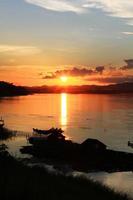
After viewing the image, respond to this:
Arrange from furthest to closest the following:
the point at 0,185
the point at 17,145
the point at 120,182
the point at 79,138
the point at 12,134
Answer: the point at 79,138, the point at 12,134, the point at 17,145, the point at 120,182, the point at 0,185

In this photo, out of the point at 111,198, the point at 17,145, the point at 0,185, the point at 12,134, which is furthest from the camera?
the point at 12,134

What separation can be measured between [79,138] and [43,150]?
142ft

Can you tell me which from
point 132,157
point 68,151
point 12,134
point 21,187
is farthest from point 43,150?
point 21,187

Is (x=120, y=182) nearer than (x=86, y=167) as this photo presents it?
Yes

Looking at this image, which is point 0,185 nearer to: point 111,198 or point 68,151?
point 111,198

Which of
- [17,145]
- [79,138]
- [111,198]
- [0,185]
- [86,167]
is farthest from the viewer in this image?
[79,138]

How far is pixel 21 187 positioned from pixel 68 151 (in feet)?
155

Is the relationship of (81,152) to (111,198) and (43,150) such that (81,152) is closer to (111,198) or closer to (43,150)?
(43,150)

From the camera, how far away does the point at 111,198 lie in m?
21.2

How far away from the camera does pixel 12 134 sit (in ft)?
328

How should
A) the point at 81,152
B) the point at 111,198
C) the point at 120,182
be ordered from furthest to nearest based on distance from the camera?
the point at 81,152
the point at 120,182
the point at 111,198

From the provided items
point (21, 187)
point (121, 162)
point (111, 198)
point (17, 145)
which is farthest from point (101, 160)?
point (21, 187)

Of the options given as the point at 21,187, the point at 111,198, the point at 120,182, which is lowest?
the point at 120,182

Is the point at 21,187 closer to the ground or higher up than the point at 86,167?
higher up
